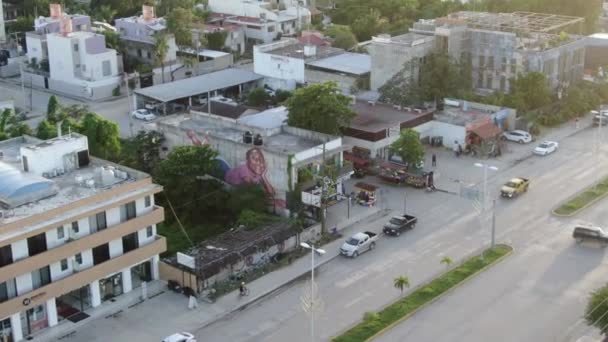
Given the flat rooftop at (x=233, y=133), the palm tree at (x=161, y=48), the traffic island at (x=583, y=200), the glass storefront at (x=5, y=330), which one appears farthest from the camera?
the palm tree at (x=161, y=48)

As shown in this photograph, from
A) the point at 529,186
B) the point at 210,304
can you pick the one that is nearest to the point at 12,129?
the point at 210,304

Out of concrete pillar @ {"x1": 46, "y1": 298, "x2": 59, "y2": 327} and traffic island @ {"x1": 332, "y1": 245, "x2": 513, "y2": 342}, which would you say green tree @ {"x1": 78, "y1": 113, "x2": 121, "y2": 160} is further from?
traffic island @ {"x1": 332, "y1": 245, "x2": 513, "y2": 342}

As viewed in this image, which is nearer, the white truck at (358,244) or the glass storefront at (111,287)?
the glass storefront at (111,287)

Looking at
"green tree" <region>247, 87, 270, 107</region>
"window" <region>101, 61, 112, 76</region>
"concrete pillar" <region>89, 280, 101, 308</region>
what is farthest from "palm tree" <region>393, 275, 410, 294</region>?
"window" <region>101, 61, 112, 76</region>

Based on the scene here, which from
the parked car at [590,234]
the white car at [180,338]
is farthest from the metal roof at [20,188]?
the parked car at [590,234]

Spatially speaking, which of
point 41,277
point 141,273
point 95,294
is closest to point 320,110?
point 141,273

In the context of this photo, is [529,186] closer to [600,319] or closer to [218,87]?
[600,319]

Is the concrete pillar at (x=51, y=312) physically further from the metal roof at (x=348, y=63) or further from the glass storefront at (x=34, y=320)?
the metal roof at (x=348, y=63)
